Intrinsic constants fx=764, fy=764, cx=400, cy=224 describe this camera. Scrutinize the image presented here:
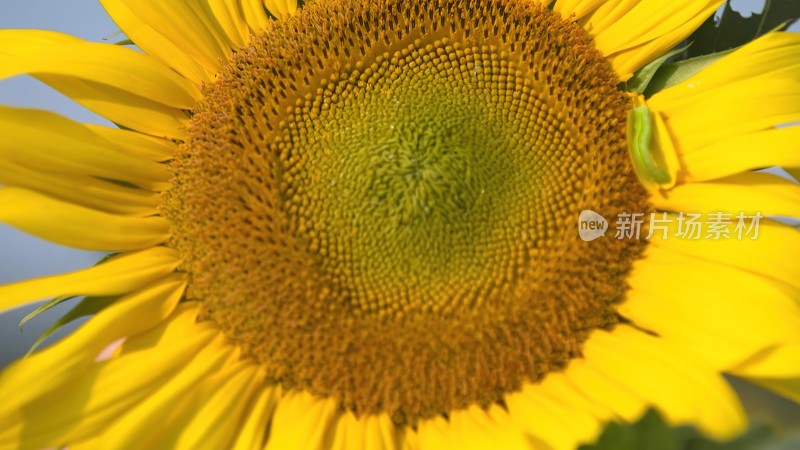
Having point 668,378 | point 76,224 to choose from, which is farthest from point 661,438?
point 76,224


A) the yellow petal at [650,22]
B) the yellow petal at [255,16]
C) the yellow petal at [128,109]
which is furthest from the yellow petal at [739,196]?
the yellow petal at [128,109]

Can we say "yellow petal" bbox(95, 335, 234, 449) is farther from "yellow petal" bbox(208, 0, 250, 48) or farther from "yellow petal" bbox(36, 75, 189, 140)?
"yellow petal" bbox(208, 0, 250, 48)

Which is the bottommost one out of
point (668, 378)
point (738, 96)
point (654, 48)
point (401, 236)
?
point (668, 378)

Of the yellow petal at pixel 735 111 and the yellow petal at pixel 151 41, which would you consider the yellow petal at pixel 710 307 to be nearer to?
the yellow petal at pixel 735 111

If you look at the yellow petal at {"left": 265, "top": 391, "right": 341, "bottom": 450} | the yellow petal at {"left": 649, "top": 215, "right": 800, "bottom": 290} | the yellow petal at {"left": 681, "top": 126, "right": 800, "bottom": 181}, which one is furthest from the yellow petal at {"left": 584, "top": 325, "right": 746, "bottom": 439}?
the yellow petal at {"left": 265, "top": 391, "right": 341, "bottom": 450}

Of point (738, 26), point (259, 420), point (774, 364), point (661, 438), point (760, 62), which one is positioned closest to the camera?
point (661, 438)

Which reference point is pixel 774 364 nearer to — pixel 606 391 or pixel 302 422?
pixel 606 391

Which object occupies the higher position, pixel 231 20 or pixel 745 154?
pixel 231 20
